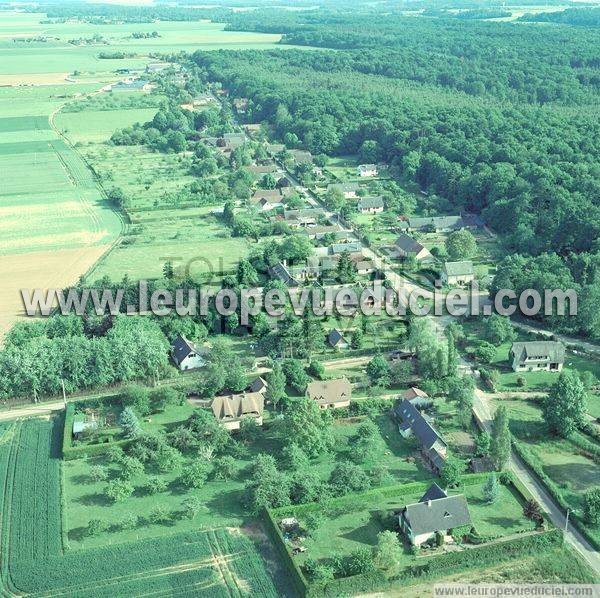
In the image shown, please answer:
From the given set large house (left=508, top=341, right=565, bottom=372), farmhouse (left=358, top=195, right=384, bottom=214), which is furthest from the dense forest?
farmhouse (left=358, top=195, right=384, bottom=214)

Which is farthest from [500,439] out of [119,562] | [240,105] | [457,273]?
[240,105]

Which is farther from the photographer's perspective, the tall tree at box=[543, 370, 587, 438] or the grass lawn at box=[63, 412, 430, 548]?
the tall tree at box=[543, 370, 587, 438]

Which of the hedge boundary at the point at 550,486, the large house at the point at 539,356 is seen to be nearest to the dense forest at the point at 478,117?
the large house at the point at 539,356

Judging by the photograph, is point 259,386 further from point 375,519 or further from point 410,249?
point 410,249

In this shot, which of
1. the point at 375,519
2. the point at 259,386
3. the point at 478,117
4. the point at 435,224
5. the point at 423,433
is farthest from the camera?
the point at 478,117

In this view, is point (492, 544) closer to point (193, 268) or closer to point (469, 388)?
point (469, 388)

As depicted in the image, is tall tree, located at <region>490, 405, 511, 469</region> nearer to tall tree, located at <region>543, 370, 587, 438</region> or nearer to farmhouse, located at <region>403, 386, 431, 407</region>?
tall tree, located at <region>543, 370, 587, 438</region>
